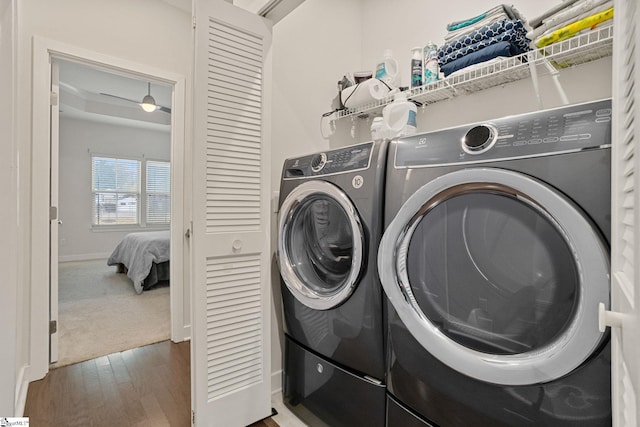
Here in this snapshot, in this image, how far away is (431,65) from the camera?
61.8 inches

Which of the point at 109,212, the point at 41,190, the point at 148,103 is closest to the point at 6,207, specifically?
the point at 41,190

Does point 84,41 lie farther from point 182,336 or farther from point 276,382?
point 276,382

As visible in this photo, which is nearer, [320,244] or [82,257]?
[320,244]

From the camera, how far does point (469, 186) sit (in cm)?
91

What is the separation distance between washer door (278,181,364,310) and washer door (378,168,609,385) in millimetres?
230

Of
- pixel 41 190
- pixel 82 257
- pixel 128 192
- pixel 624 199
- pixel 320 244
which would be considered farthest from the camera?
pixel 128 192

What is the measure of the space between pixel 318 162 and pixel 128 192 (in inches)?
248

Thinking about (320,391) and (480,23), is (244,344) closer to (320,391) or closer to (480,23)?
(320,391)

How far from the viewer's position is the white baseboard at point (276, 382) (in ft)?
5.78

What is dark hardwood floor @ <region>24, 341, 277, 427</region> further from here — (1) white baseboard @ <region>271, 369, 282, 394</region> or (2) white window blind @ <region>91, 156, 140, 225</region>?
(2) white window blind @ <region>91, 156, 140, 225</region>

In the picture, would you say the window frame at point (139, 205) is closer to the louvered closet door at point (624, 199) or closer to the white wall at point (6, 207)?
the white wall at point (6, 207)

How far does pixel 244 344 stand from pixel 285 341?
0.24m

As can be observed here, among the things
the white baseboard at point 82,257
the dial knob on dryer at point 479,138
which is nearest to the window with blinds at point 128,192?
the white baseboard at point 82,257

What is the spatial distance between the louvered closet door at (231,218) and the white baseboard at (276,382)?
0.68ft
